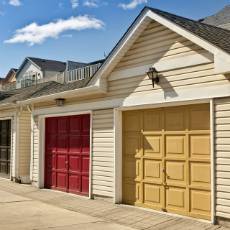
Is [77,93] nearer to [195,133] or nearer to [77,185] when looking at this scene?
[77,185]

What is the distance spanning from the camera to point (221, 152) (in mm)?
7539

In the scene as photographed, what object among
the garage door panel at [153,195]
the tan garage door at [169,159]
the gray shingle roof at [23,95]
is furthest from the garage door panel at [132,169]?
the gray shingle roof at [23,95]

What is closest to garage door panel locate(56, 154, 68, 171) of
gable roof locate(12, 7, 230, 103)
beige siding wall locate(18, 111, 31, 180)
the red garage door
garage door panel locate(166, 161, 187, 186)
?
the red garage door

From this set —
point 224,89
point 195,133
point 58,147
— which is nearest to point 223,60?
point 224,89

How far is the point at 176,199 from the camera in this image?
28.1ft

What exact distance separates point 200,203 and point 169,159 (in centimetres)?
121

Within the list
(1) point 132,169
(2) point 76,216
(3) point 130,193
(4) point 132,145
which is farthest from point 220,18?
(2) point 76,216

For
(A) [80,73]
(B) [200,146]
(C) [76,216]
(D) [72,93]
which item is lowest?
(C) [76,216]

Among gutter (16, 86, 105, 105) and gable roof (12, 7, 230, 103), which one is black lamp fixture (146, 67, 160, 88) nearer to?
gable roof (12, 7, 230, 103)

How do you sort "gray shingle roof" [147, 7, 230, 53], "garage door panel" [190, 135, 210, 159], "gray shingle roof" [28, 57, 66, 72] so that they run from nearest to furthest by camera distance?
"gray shingle roof" [147, 7, 230, 53] < "garage door panel" [190, 135, 210, 159] < "gray shingle roof" [28, 57, 66, 72]

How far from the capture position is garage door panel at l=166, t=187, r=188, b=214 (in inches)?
330

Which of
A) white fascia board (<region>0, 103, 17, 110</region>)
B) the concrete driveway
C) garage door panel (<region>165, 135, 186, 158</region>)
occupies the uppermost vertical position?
white fascia board (<region>0, 103, 17, 110</region>)

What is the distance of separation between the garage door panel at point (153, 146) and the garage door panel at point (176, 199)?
85 centimetres

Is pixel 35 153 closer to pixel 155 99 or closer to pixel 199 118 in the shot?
pixel 155 99
